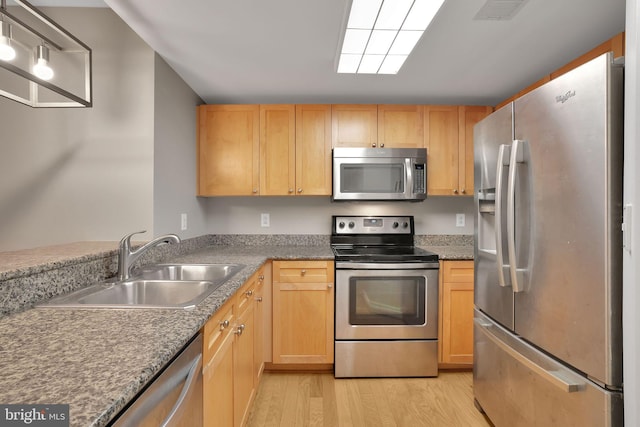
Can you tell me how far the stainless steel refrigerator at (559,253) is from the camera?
106cm

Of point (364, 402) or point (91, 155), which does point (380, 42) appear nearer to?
point (91, 155)

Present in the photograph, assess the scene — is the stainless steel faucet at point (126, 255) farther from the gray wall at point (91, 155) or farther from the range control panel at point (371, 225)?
the range control panel at point (371, 225)

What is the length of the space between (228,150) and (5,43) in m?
1.71

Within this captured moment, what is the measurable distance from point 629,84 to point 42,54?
2163 mm

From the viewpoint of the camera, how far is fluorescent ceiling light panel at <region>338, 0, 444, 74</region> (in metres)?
1.48

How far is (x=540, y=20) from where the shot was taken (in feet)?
5.58

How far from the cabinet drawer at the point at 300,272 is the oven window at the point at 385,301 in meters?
0.23

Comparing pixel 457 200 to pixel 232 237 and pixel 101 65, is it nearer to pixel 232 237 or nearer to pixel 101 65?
pixel 232 237

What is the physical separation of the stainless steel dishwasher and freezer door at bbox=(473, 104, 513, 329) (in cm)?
134

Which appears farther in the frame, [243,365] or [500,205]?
[243,365]

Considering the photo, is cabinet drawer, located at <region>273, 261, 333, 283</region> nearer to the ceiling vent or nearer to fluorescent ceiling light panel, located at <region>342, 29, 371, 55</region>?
fluorescent ceiling light panel, located at <region>342, 29, 371, 55</region>

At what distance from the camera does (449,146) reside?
9.41ft

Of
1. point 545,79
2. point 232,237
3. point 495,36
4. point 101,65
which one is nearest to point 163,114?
point 101,65

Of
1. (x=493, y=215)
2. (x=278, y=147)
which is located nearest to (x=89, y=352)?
(x=493, y=215)
